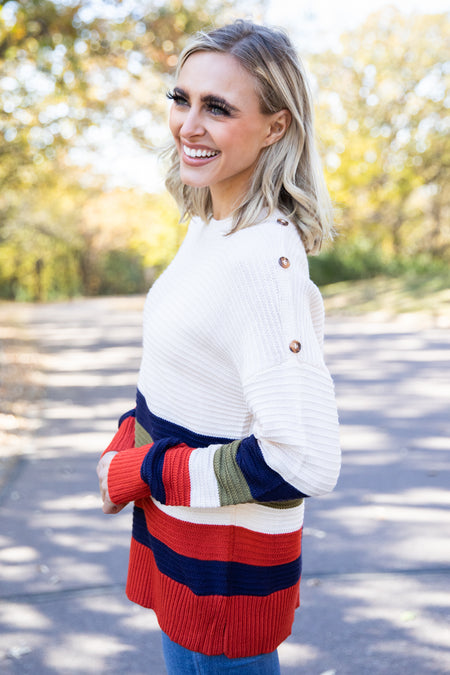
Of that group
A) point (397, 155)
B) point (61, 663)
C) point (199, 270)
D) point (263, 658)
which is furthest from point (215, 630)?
point (397, 155)

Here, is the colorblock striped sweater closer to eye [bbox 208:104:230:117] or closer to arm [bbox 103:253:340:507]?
arm [bbox 103:253:340:507]

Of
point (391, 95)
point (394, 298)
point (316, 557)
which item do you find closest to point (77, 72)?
point (316, 557)

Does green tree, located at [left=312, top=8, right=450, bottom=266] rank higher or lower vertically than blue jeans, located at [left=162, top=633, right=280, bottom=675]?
higher

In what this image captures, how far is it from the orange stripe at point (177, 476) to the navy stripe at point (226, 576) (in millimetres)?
162

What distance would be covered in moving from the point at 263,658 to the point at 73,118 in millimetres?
11434

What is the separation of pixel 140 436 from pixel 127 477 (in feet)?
0.67

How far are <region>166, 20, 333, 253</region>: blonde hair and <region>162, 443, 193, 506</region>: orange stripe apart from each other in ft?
1.54

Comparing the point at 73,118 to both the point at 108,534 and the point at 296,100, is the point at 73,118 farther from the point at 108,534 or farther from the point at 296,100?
the point at 296,100

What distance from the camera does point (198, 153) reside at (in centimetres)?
144

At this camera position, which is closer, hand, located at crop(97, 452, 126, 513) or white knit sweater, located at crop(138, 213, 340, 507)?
white knit sweater, located at crop(138, 213, 340, 507)

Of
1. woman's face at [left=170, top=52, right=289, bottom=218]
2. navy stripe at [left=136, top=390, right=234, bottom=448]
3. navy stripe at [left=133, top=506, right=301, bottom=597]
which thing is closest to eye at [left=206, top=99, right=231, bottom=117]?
woman's face at [left=170, top=52, right=289, bottom=218]

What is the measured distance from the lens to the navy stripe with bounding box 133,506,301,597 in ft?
4.55

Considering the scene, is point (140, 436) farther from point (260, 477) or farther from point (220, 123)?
point (220, 123)

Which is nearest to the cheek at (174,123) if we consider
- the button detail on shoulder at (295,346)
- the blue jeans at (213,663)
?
the button detail on shoulder at (295,346)
